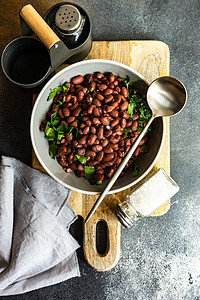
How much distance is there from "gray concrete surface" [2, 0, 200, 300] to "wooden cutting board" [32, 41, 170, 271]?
147 millimetres

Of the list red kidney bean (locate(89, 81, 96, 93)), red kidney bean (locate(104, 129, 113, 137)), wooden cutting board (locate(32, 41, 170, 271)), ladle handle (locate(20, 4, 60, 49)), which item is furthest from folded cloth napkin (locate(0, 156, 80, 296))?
ladle handle (locate(20, 4, 60, 49))

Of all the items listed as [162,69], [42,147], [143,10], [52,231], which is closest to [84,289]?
[52,231]

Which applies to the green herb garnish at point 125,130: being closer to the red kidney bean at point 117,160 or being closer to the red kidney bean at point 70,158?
the red kidney bean at point 117,160

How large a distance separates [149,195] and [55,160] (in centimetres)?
38

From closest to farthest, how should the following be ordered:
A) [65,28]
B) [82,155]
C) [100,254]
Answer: [65,28] < [82,155] < [100,254]

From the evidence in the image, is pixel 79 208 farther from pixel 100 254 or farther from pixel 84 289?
pixel 84 289

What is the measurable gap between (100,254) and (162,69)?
80 centimetres

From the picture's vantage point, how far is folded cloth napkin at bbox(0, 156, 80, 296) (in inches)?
42.3

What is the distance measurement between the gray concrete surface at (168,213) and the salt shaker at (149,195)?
0.66 feet

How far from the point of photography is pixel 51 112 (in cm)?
111

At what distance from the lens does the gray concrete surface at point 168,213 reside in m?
1.27

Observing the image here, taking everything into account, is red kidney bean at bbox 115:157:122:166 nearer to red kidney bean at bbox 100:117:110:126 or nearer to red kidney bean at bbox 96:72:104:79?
red kidney bean at bbox 100:117:110:126

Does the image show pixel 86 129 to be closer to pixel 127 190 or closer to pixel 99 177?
pixel 99 177

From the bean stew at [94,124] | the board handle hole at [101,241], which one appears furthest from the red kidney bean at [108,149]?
the board handle hole at [101,241]
